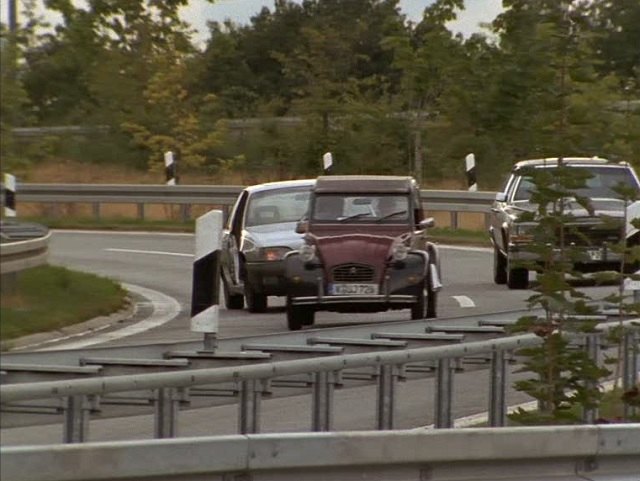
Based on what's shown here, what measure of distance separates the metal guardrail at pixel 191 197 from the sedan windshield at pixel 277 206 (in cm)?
185

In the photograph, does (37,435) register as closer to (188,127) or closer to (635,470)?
(635,470)

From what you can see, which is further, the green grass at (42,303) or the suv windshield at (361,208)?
the suv windshield at (361,208)

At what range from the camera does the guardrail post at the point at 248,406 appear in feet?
29.0

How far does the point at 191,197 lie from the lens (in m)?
27.2

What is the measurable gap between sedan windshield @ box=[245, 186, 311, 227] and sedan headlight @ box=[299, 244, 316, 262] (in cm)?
264

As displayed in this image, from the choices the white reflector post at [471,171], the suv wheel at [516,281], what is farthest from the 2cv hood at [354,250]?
the white reflector post at [471,171]

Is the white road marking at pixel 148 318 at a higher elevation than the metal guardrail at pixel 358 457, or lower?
lower

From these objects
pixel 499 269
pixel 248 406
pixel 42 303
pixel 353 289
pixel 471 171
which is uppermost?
pixel 471 171

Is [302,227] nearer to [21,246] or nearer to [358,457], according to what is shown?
[21,246]

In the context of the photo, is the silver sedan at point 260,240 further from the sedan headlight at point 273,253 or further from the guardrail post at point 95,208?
the guardrail post at point 95,208

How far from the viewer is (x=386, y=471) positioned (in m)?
8.55

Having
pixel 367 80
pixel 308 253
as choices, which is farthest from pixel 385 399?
pixel 367 80

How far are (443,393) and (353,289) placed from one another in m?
7.75

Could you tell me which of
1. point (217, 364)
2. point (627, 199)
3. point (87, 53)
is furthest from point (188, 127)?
point (217, 364)
